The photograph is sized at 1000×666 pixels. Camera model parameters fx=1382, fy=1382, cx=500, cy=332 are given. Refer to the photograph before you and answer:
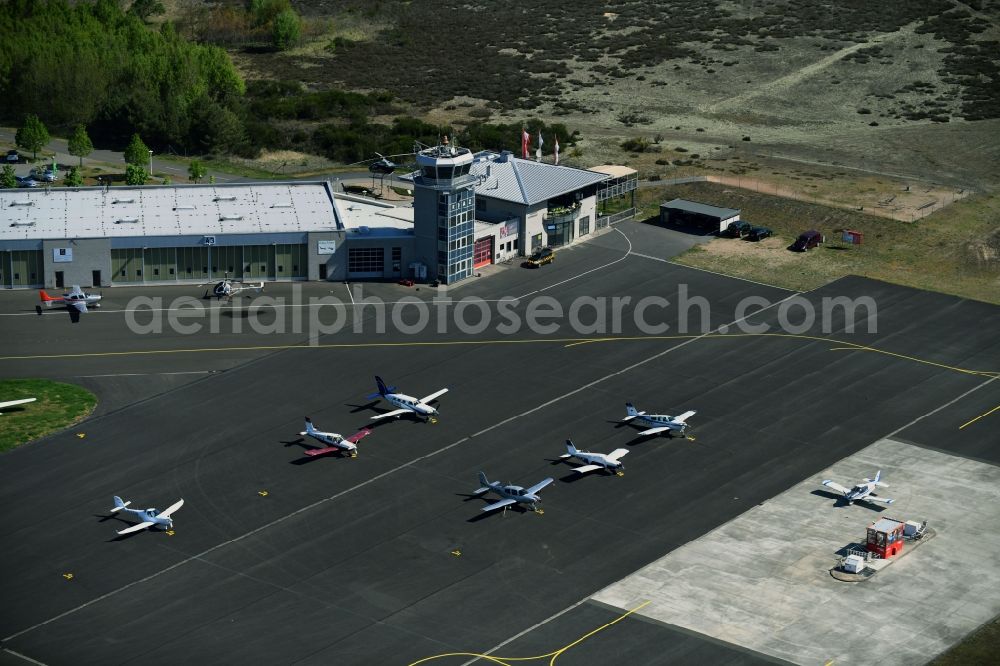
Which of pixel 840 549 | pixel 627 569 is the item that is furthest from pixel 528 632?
pixel 840 549

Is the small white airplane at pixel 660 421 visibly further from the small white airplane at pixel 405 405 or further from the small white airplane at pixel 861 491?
the small white airplane at pixel 405 405

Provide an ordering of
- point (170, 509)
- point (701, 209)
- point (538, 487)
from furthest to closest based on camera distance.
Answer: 1. point (701, 209)
2. point (538, 487)
3. point (170, 509)

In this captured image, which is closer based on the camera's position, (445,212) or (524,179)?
(445,212)

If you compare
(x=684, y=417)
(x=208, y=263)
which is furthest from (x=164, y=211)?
(x=684, y=417)

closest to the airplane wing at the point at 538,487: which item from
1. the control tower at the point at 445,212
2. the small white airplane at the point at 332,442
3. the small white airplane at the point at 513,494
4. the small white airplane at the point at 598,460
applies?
Answer: the small white airplane at the point at 513,494

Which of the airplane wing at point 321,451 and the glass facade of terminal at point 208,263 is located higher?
the glass facade of terminal at point 208,263

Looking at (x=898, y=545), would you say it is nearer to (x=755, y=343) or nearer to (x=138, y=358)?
(x=755, y=343)

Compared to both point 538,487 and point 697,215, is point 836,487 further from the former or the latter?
point 697,215
